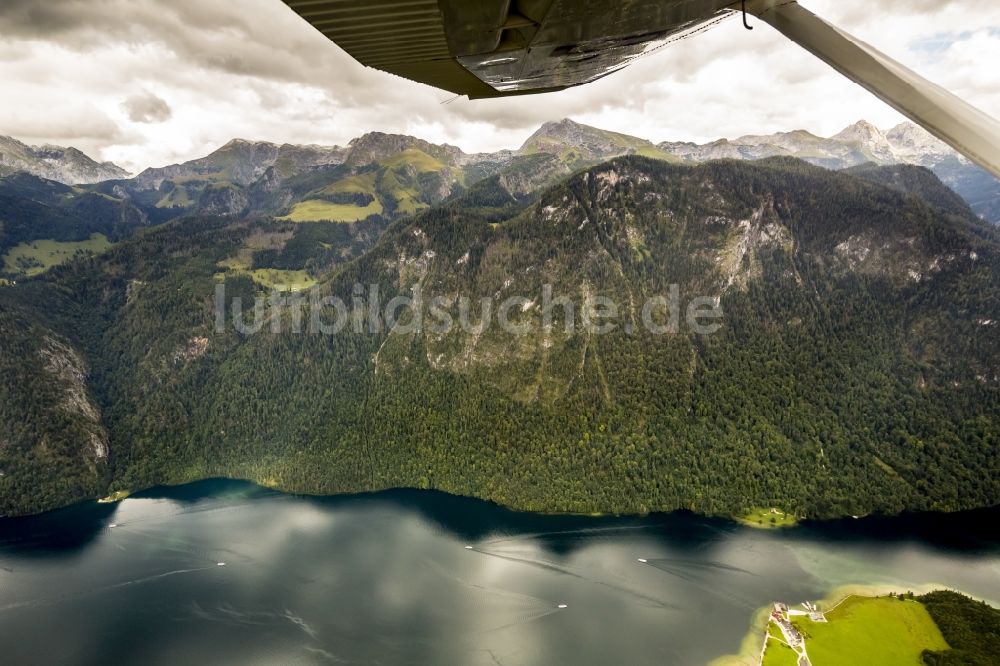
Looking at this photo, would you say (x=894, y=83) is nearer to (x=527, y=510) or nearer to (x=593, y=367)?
(x=527, y=510)

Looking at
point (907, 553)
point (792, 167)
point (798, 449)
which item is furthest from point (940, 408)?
point (792, 167)

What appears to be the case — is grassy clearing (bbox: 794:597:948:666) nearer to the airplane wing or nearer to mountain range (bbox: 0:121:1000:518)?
mountain range (bbox: 0:121:1000:518)

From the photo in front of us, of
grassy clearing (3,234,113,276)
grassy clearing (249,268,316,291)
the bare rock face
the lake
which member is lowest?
the lake

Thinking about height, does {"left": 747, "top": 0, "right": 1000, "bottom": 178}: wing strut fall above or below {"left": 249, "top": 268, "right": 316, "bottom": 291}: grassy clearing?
below

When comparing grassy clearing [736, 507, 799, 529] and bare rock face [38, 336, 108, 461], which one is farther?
bare rock face [38, 336, 108, 461]

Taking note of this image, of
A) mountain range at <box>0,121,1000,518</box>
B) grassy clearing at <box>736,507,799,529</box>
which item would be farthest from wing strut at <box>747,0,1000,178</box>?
mountain range at <box>0,121,1000,518</box>

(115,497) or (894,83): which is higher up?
(894,83)

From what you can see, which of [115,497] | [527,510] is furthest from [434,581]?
[115,497]
